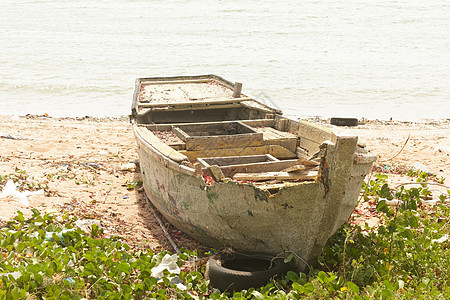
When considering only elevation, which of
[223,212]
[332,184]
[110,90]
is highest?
[332,184]

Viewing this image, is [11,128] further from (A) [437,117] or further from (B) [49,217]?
(A) [437,117]

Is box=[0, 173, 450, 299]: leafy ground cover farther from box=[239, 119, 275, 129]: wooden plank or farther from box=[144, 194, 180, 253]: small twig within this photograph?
box=[239, 119, 275, 129]: wooden plank

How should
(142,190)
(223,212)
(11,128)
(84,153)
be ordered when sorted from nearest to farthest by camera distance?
(223,212)
(142,190)
(84,153)
(11,128)

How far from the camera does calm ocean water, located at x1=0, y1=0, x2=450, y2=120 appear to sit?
15414 mm

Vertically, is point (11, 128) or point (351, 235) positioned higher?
point (351, 235)

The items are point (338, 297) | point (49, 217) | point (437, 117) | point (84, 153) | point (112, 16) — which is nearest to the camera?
point (338, 297)

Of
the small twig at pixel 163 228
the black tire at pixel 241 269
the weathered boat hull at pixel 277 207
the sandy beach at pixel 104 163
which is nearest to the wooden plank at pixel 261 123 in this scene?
the sandy beach at pixel 104 163

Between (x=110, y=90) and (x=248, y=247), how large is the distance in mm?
12644

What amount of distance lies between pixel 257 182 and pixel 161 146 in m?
1.31

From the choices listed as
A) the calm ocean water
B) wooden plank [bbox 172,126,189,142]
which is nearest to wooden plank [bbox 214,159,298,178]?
wooden plank [bbox 172,126,189,142]

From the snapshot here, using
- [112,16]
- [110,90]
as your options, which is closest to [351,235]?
[110,90]

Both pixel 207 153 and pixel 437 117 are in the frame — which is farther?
pixel 437 117

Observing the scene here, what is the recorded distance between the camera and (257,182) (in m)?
4.66

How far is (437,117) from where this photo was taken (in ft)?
44.8
